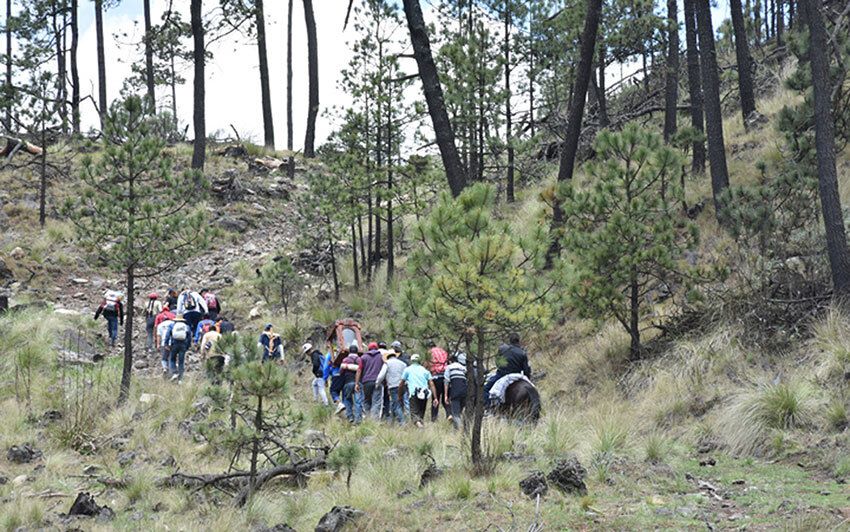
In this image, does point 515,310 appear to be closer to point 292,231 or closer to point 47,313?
point 47,313

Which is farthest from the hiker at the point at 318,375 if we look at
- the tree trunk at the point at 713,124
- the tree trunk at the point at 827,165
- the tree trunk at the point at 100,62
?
the tree trunk at the point at 100,62

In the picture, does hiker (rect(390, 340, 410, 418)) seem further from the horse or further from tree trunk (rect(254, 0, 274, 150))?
tree trunk (rect(254, 0, 274, 150))

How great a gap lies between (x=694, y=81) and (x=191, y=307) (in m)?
13.7

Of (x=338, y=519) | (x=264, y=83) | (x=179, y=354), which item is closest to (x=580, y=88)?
(x=179, y=354)

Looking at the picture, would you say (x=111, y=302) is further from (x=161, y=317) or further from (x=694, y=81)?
(x=694, y=81)

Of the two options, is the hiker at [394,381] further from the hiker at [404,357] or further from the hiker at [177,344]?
the hiker at [177,344]

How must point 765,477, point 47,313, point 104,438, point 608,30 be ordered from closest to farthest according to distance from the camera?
point 765,477, point 104,438, point 47,313, point 608,30

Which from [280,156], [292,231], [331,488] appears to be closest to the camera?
[331,488]

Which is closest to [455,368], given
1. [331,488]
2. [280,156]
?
[331,488]

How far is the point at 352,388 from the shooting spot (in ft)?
44.0

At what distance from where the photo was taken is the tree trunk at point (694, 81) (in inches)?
654

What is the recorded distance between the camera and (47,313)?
18531 mm

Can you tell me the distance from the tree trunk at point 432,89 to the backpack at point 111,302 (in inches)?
430

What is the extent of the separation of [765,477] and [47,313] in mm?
16767
